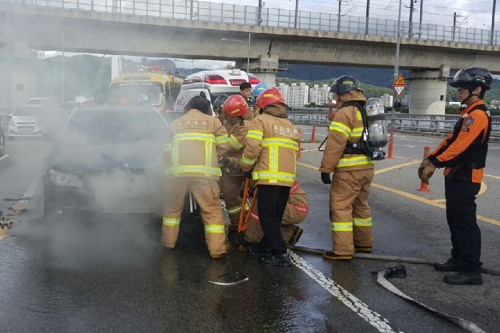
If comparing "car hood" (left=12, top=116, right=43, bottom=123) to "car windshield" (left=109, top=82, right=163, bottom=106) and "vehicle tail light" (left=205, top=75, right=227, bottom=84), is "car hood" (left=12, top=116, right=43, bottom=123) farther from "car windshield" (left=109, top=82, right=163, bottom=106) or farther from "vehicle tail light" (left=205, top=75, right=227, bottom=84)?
"vehicle tail light" (left=205, top=75, right=227, bottom=84)

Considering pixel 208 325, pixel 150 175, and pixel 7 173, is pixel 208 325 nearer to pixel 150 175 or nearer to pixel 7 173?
pixel 150 175

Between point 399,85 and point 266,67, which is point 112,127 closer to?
point 399,85

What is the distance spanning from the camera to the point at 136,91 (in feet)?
56.0

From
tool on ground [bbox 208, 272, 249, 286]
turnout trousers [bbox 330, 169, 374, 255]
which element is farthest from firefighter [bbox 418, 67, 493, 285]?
tool on ground [bbox 208, 272, 249, 286]

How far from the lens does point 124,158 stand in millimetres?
5773

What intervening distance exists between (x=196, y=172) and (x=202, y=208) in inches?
14.2

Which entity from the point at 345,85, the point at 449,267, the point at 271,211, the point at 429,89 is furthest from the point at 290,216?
the point at 429,89

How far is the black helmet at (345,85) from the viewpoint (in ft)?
16.9

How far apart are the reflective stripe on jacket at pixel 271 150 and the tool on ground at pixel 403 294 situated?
1.18 m

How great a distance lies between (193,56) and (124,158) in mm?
27232


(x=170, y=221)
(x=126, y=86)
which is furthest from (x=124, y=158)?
(x=126, y=86)

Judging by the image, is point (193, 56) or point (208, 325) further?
point (193, 56)

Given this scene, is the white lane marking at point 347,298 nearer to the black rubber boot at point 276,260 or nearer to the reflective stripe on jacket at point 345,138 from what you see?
the black rubber boot at point 276,260

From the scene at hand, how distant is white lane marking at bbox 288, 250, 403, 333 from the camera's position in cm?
364
